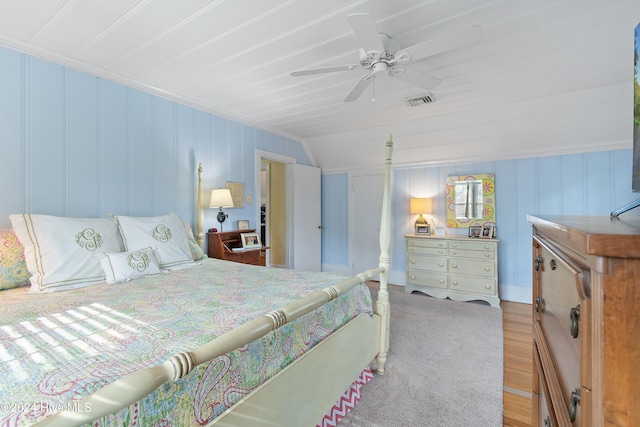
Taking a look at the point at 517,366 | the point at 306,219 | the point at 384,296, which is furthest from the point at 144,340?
the point at 306,219

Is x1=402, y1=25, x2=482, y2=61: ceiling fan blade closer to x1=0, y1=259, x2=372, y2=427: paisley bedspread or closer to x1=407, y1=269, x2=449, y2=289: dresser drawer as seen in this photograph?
x1=0, y1=259, x2=372, y2=427: paisley bedspread

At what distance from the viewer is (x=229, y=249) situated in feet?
10.4

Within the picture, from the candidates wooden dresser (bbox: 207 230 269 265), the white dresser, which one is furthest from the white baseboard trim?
wooden dresser (bbox: 207 230 269 265)

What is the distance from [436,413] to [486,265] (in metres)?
2.46

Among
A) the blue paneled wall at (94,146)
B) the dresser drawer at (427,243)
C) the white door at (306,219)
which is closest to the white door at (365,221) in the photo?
the white door at (306,219)

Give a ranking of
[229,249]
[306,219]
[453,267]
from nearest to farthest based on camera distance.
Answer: [229,249] < [453,267] < [306,219]

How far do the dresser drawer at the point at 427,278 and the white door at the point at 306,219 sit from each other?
1.62 m

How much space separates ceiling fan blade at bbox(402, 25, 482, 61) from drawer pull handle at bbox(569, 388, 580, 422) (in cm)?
157

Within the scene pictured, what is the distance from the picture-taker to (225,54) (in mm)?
2172

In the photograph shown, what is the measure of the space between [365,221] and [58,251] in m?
3.98

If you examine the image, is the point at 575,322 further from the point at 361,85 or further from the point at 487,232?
the point at 487,232

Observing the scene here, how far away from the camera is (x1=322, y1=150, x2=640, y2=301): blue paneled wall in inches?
130

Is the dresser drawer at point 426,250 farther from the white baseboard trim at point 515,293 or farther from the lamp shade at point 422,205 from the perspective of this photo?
the white baseboard trim at point 515,293

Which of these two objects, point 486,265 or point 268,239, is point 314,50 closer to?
point 486,265
